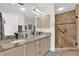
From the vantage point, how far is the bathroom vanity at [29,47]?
1537mm

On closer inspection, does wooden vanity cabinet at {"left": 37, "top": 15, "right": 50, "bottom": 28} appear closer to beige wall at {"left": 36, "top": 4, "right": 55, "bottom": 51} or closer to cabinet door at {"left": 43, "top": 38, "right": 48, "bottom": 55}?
beige wall at {"left": 36, "top": 4, "right": 55, "bottom": 51}

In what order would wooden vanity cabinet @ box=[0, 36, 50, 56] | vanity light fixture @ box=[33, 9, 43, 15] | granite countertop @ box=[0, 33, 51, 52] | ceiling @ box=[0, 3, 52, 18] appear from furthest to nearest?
vanity light fixture @ box=[33, 9, 43, 15] → ceiling @ box=[0, 3, 52, 18] → wooden vanity cabinet @ box=[0, 36, 50, 56] → granite countertop @ box=[0, 33, 51, 52]

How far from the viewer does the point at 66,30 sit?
1.89 meters

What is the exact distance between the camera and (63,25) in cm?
189

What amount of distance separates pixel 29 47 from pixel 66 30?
0.64 meters

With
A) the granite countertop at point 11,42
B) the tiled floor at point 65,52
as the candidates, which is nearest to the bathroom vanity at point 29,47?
the granite countertop at point 11,42

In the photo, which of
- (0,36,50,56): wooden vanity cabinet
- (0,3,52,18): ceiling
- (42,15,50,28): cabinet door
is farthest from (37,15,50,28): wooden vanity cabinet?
(0,36,50,56): wooden vanity cabinet

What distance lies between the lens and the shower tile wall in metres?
1.85

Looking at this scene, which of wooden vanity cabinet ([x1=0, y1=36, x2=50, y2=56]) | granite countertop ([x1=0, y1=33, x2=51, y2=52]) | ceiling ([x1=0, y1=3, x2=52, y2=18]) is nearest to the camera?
granite countertop ([x1=0, y1=33, x2=51, y2=52])

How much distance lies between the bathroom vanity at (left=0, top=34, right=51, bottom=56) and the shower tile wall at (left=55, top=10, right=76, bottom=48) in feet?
0.58

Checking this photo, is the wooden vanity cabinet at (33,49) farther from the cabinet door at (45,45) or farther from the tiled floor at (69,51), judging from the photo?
the tiled floor at (69,51)

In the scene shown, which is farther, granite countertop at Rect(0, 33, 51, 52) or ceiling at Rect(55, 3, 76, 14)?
ceiling at Rect(55, 3, 76, 14)

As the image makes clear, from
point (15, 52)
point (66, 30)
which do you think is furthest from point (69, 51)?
point (15, 52)

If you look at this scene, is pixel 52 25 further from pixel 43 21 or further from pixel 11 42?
pixel 11 42
